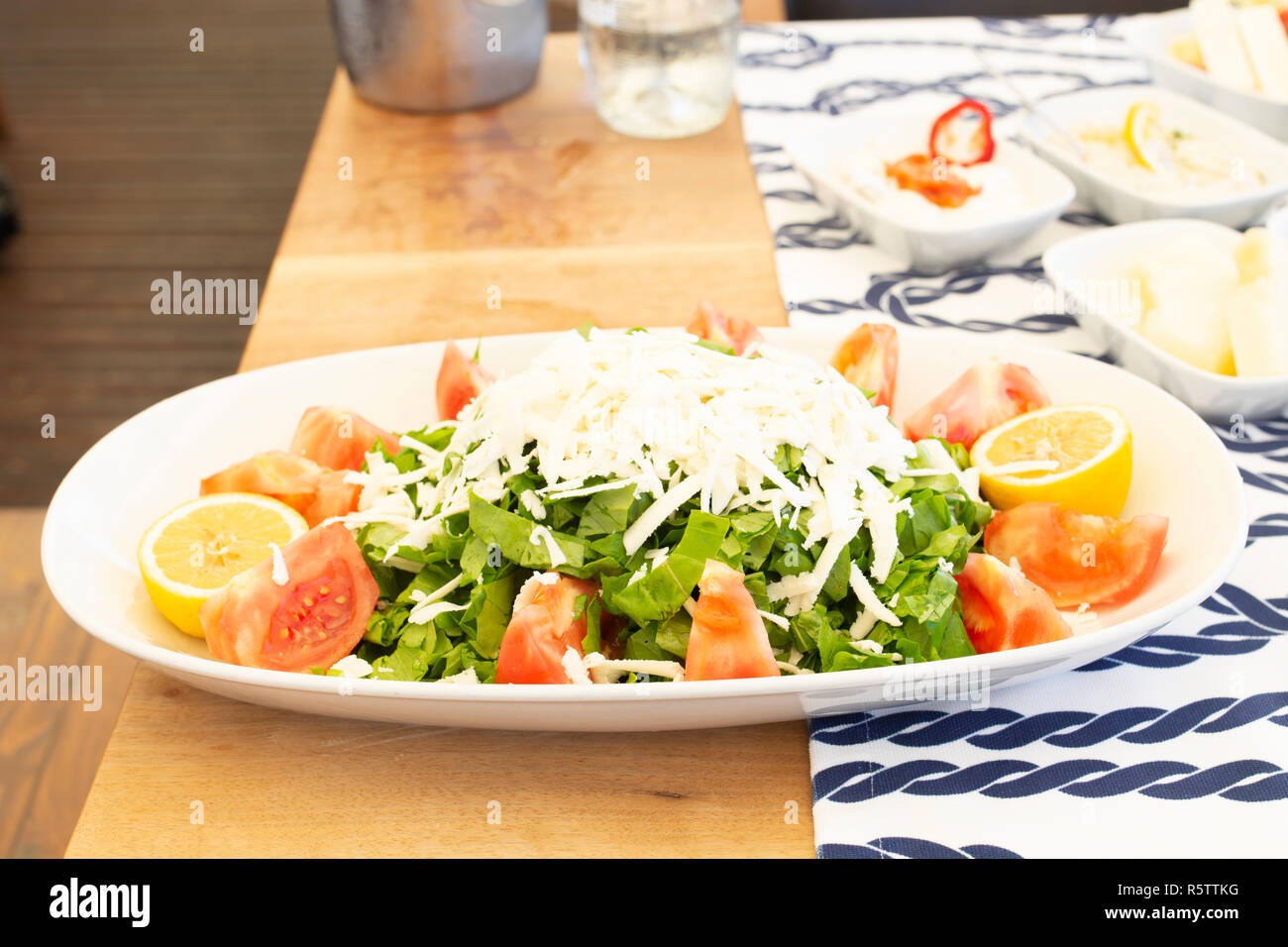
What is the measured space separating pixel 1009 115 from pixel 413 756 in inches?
61.9

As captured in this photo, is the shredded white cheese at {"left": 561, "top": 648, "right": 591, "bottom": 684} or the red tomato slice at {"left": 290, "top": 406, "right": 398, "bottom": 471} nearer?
the shredded white cheese at {"left": 561, "top": 648, "right": 591, "bottom": 684}

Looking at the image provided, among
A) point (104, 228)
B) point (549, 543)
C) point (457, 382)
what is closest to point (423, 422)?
point (457, 382)

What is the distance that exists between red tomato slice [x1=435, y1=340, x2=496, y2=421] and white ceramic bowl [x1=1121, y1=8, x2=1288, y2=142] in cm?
132

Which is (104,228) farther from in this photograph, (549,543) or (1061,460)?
(1061,460)

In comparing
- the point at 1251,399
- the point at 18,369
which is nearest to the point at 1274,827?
the point at 1251,399

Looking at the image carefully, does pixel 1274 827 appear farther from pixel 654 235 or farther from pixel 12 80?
pixel 12 80

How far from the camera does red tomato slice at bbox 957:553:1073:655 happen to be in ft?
2.97

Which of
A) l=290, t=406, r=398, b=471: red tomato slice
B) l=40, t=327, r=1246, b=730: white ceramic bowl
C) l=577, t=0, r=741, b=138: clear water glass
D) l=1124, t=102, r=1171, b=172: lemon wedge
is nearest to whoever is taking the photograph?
l=40, t=327, r=1246, b=730: white ceramic bowl

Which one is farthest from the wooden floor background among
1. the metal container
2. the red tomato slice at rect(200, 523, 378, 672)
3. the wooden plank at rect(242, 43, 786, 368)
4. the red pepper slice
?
the red pepper slice

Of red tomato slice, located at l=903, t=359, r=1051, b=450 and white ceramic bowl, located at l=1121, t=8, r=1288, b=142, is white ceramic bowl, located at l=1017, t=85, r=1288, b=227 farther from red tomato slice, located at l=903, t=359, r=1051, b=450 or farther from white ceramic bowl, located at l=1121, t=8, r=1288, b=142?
red tomato slice, located at l=903, t=359, r=1051, b=450

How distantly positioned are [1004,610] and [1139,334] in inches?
22.9

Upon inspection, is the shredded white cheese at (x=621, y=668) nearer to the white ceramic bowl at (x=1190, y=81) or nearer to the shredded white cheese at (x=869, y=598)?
the shredded white cheese at (x=869, y=598)

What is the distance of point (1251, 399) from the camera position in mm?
1255

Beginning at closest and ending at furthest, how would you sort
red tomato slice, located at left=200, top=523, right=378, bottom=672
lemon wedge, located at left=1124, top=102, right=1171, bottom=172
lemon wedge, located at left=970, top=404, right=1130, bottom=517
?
red tomato slice, located at left=200, top=523, right=378, bottom=672
lemon wedge, located at left=970, top=404, right=1130, bottom=517
lemon wedge, located at left=1124, top=102, right=1171, bottom=172
